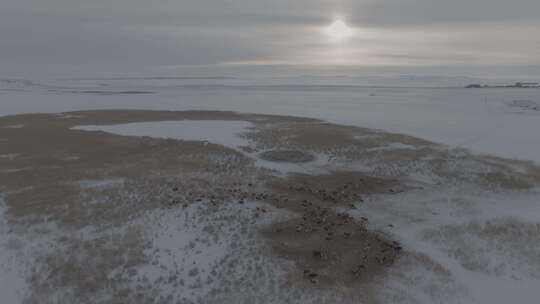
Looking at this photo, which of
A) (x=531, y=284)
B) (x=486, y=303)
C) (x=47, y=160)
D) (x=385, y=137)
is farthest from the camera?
(x=385, y=137)

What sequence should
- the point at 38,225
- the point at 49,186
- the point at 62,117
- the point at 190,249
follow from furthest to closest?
the point at 62,117 < the point at 49,186 < the point at 38,225 < the point at 190,249

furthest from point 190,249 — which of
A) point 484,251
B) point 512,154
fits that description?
point 512,154

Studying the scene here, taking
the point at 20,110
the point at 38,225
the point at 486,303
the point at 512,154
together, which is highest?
the point at 20,110

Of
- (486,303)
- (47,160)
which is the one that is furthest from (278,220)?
(47,160)

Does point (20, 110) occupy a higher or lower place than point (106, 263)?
higher

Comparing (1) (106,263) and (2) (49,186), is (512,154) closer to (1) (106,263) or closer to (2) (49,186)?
(1) (106,263)

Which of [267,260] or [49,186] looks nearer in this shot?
[267,260]
